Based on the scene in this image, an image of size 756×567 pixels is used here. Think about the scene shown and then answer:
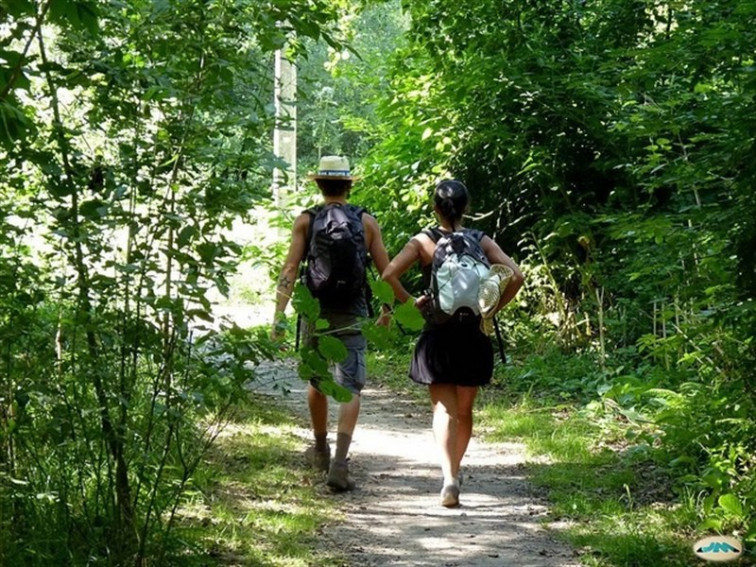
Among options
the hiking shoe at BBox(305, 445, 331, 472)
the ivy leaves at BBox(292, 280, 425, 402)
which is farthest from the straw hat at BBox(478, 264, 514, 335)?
the ivy leaves at BBox(292, 280, 425, 402)

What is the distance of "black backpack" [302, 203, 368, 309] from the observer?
22.1 feet

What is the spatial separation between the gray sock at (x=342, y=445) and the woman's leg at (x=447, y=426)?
1.99 feet

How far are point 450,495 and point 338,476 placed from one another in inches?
29.8

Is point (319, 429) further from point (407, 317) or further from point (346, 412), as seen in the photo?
point (407, 317)

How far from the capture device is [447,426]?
659cm

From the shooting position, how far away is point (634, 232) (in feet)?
22.6

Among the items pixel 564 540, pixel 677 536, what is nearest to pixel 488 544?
pixel 564 540

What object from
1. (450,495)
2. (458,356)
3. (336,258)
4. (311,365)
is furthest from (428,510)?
(311,365)

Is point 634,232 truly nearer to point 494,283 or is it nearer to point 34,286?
point 494,283

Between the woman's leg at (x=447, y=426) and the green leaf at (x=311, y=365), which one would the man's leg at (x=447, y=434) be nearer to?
the woman's leg at (x=447, y=426)

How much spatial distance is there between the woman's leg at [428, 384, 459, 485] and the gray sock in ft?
1.99

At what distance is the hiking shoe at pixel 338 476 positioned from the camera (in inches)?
272

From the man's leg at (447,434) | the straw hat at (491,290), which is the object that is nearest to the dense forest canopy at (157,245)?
the straw hat at (491,290)

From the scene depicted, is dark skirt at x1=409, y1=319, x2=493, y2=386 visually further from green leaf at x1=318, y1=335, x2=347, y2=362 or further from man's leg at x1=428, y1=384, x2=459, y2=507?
green leaf at x1=318, y1=335, x2=347, y2=362
